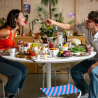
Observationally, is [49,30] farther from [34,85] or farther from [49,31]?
[34,85]

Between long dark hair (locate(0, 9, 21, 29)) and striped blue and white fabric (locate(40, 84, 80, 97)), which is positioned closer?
striped blue and white fabric (locate(40, 84, 80, 97))

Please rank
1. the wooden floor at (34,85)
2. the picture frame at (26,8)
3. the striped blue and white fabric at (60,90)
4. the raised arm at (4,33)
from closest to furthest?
1. the striped blue and white fabric at (60,90)
2. the raised arm at (4,33)
3. the wooden floor at (34,85)
4. the picture frame at (26,8)

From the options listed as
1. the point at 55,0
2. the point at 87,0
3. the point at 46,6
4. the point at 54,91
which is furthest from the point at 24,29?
the point at 54,91

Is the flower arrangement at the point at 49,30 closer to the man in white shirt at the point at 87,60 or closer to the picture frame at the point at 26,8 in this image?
the man in white shirt at the point at 87,60

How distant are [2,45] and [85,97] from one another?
60.6 inches

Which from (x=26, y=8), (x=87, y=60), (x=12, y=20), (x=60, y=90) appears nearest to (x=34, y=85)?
(x=87, y=60)

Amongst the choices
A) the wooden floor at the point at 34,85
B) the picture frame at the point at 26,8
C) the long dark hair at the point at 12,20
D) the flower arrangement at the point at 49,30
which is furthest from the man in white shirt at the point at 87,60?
the picture frame at the point at 26,8

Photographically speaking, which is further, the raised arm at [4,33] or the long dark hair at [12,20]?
the long dark hair at [12,20]

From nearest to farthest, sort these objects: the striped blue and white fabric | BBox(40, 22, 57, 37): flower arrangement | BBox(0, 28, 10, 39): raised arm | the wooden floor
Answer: the striped blue and white fabric → BBox(0, 28, 10, 39): raised arm → BBox(40, 22, 57, 37): flower arrangement → the wooden floor

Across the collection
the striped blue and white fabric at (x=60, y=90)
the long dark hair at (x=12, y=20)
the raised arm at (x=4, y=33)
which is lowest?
the striped blue and white fabric at (x=60, y=90)

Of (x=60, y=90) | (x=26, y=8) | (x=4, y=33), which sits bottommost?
(x=60, y=90)

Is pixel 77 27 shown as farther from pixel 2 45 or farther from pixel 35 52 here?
pixel 2 45

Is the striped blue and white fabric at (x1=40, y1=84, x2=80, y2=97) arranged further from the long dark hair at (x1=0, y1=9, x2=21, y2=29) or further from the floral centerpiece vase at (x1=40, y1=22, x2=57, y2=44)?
the long dark hair at (x1=0, y1=9, x2=21, y2=29)

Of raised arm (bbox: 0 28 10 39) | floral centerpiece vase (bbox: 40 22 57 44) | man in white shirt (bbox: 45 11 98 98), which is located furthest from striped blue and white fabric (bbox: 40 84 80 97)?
raised arm (bbox: 0 28 10 39)
